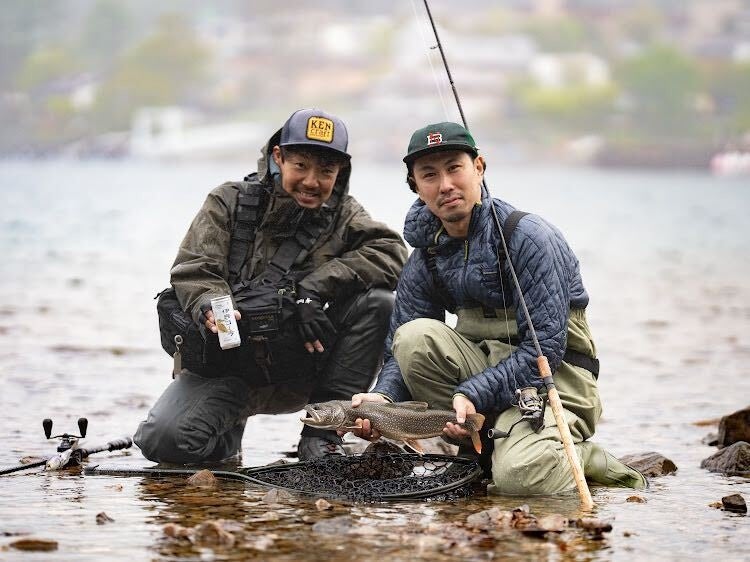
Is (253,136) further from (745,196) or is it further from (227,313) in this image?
(227,313)

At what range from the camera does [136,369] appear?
10625mm

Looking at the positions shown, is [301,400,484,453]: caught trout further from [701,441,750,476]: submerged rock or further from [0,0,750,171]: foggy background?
[0,0,750,171]: foggy background

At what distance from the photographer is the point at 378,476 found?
227 inches

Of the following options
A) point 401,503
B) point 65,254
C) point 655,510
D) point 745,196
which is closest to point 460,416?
point 401,503

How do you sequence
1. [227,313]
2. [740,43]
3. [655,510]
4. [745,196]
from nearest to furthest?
[655,510], [227,313], [745,196], [740,43]

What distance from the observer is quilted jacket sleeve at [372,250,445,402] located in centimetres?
593

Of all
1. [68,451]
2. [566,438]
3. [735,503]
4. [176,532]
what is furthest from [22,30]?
[176,532]

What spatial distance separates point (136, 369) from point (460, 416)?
5.57 meters

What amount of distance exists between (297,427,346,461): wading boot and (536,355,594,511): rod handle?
1286mm

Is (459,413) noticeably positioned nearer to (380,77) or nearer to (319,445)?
(319,445)

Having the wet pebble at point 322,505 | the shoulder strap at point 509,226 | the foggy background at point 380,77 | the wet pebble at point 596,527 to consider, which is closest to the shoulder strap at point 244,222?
the shoulder strap at point 509,226

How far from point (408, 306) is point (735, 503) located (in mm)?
1633

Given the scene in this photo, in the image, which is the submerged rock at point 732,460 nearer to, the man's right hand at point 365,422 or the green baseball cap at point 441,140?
the man's right hand at point 365,422

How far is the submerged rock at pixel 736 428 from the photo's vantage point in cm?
696
